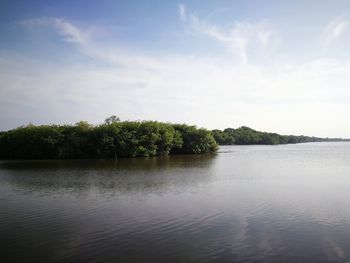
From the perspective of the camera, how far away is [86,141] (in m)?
77.1

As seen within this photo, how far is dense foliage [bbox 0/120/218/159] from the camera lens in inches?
2936

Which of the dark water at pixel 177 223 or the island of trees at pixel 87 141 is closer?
the dark water at pixel 177 223

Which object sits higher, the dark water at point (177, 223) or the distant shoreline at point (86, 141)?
the distant shoreline at point (86, 141)

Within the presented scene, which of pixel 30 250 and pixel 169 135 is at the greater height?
pixel 169 135

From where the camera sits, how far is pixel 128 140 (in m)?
78.1

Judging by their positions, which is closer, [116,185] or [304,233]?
[304,233]

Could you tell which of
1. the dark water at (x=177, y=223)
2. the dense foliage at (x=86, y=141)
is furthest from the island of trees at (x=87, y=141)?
the dark water at (x=177, y=223)

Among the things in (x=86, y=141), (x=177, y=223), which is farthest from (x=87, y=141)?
(x=177, y=223)

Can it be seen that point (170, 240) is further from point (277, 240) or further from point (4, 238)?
point (4, 238)

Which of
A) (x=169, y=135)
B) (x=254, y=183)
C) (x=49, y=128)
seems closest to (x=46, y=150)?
(x=49, y=128)

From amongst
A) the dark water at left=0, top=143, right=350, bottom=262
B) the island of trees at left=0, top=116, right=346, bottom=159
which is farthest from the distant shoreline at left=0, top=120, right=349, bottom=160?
the dark water at left=0, top=143, right=350, bottom=262

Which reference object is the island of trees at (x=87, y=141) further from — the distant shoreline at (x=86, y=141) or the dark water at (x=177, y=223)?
the dark water at (x=177, y=223)

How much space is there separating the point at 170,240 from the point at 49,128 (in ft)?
227

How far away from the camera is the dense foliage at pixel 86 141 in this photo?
74562mm
